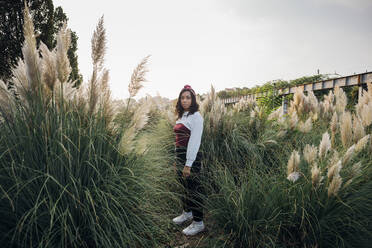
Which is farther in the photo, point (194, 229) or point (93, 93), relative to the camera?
point (194, 229)

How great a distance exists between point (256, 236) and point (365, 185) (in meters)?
1.09

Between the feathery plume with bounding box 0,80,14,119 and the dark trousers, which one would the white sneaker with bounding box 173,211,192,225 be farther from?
the feathery plume with bounding box 0,80,14,119

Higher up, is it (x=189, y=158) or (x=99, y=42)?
(x=99, y=42)

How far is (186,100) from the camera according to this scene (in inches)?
127

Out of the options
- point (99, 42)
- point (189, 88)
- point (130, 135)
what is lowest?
point (130, 135)

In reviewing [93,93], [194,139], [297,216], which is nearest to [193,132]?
[194,139]

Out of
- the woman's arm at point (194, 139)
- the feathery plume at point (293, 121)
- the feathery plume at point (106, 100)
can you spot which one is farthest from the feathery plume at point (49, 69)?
the feathery plume at point (293, 121)

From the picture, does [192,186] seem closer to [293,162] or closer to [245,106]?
[293,162]

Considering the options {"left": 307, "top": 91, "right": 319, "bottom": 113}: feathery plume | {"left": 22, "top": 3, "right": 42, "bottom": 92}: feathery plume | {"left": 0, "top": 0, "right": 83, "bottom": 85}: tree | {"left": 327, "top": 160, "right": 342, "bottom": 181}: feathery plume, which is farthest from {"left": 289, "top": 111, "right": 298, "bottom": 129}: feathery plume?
{"left": 0, "top": 0, "right": 83, "bottom": 85}: tree

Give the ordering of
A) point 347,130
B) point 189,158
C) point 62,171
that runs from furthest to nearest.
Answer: point 189,158, point 347,130, point 62,171

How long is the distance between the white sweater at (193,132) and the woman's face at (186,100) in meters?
0.11

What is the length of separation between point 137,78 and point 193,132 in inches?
39.9

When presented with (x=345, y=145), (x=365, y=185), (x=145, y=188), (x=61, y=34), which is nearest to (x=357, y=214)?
(x=365, y=185)

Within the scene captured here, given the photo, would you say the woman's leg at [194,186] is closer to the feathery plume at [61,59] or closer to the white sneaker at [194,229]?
the white sneaker at [194,229]
